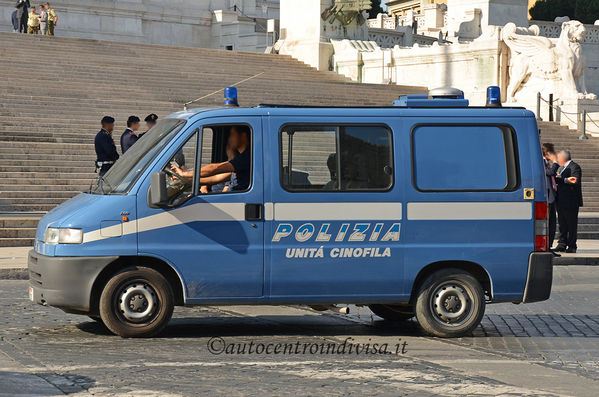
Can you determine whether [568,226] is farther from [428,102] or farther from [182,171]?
[182,171]

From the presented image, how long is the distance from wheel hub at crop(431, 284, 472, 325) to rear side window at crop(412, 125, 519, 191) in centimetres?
85

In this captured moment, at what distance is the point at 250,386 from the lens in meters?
7.07

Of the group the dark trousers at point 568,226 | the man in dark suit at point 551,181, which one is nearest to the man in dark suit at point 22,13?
the man in dark suit at point 551,181

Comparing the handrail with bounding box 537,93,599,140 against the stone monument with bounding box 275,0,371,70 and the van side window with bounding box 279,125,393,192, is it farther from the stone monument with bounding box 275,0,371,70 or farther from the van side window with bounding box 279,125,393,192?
the van side window with bounding box 279,125,393,192

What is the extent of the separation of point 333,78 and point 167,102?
933 cm

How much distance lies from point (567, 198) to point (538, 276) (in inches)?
337

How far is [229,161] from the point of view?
9.16m

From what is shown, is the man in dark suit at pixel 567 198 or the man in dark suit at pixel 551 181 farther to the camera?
the man in dark suit at pixel 567 198

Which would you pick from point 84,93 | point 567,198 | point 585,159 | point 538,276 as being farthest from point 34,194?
point 585,159

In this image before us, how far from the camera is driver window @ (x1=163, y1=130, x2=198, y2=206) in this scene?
29.6ft

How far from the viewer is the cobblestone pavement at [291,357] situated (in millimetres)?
7051

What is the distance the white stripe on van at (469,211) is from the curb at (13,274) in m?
6.15

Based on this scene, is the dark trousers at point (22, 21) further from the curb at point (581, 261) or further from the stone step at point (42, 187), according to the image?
the curb at point (581, 261)

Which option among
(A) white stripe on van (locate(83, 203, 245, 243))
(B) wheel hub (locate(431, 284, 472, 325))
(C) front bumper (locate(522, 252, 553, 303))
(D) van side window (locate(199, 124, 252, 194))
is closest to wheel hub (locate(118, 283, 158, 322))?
(A) white stripe on van (locate(83, 203, 245, 243))
